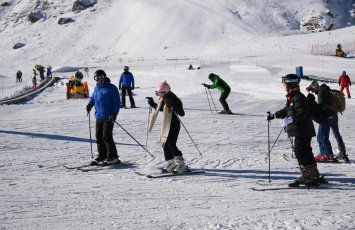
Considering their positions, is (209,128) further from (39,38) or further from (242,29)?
(39,38)

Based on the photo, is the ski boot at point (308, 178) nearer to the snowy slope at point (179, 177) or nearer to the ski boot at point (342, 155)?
the snowy slope at point (179, 177)

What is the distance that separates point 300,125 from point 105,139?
374cm

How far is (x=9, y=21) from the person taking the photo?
295 ft

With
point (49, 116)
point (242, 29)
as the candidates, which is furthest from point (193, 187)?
point (242, 29)

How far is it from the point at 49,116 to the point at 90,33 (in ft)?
198

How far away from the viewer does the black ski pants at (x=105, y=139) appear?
29.1ft

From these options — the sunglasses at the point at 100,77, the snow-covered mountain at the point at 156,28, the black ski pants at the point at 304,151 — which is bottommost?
the black ski pants at the point at 304,151

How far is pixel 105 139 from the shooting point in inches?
351

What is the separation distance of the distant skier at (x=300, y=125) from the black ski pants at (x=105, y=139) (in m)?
3.23

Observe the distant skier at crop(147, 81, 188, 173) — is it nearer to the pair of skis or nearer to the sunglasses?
the pair of skis

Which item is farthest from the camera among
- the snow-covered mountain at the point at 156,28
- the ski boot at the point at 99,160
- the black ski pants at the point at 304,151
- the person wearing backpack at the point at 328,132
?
the snow-covered mountain at the point at 156,28

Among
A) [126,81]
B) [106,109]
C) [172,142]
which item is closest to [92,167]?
[106,109]

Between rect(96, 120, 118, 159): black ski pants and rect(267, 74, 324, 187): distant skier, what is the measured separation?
3229mm

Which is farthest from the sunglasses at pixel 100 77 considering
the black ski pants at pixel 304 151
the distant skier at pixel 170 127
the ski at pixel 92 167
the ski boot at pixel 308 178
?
the ski boot at pixel 308 178
